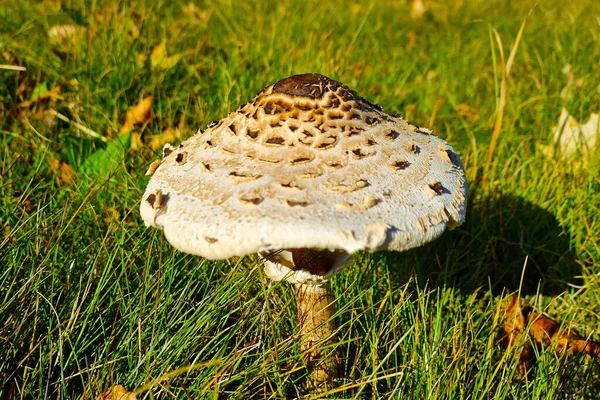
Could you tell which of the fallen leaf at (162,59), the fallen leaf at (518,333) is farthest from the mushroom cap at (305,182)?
the fallen leaf at (162,59)

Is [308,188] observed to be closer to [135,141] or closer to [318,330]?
[318,330]

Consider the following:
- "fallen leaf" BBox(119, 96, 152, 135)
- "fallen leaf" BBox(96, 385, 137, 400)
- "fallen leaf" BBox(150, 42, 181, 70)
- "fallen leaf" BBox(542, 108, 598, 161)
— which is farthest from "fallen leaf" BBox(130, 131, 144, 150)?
"fallen leaf" BBox(542, 108, 598, 161)

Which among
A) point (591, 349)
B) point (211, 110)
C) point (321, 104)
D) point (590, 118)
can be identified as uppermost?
point (321, 104)

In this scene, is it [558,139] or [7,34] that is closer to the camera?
[558,139]

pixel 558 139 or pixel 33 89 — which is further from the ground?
pixel 558 139

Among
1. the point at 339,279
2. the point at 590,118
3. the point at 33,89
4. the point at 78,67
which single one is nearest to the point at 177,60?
the point at 78,67

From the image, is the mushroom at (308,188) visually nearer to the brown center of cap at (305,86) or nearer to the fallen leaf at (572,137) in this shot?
the brown center of cap at (305,86)

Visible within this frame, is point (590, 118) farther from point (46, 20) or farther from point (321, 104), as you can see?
point (46, 20)
